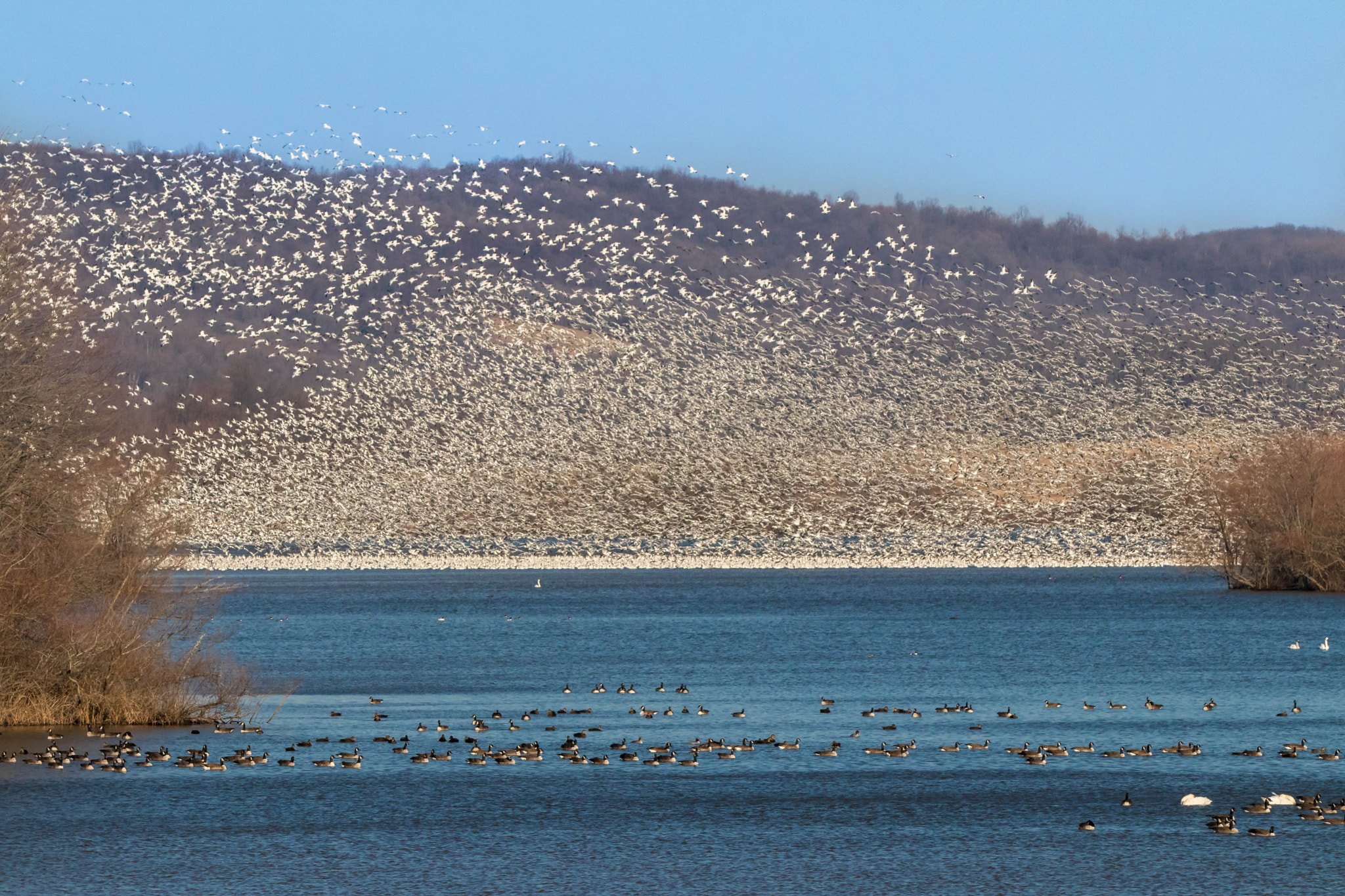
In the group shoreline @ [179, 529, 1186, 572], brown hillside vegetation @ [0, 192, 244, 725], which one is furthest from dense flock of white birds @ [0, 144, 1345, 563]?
brown hillside vegetation @ [0, 192, 244, 725]

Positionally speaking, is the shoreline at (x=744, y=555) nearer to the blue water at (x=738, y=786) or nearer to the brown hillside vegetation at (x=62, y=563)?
the blue water at (x=738, y=786)

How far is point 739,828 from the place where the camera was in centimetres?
1625

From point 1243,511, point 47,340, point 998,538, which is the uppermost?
point 47,340

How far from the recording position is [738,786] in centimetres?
1869

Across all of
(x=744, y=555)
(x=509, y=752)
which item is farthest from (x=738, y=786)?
(x=744, y=555)

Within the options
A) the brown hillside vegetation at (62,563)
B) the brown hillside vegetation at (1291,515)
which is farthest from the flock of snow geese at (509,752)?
the brown hillside vegetation at (1291,515)

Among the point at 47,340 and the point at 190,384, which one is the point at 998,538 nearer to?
the point at 190,384

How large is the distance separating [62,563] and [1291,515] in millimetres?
43214

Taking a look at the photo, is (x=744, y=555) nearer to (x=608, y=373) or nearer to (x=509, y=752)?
(x=608, y=373)

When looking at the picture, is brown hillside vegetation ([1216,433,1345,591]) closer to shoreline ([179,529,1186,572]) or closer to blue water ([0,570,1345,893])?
blue water ([0,570,1345,893])

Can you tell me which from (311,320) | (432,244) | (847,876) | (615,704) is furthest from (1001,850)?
(432,244)

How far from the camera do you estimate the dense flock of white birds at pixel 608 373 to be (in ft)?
359

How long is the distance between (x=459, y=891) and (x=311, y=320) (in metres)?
114

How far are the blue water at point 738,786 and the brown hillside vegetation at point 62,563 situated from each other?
729 millimetres
